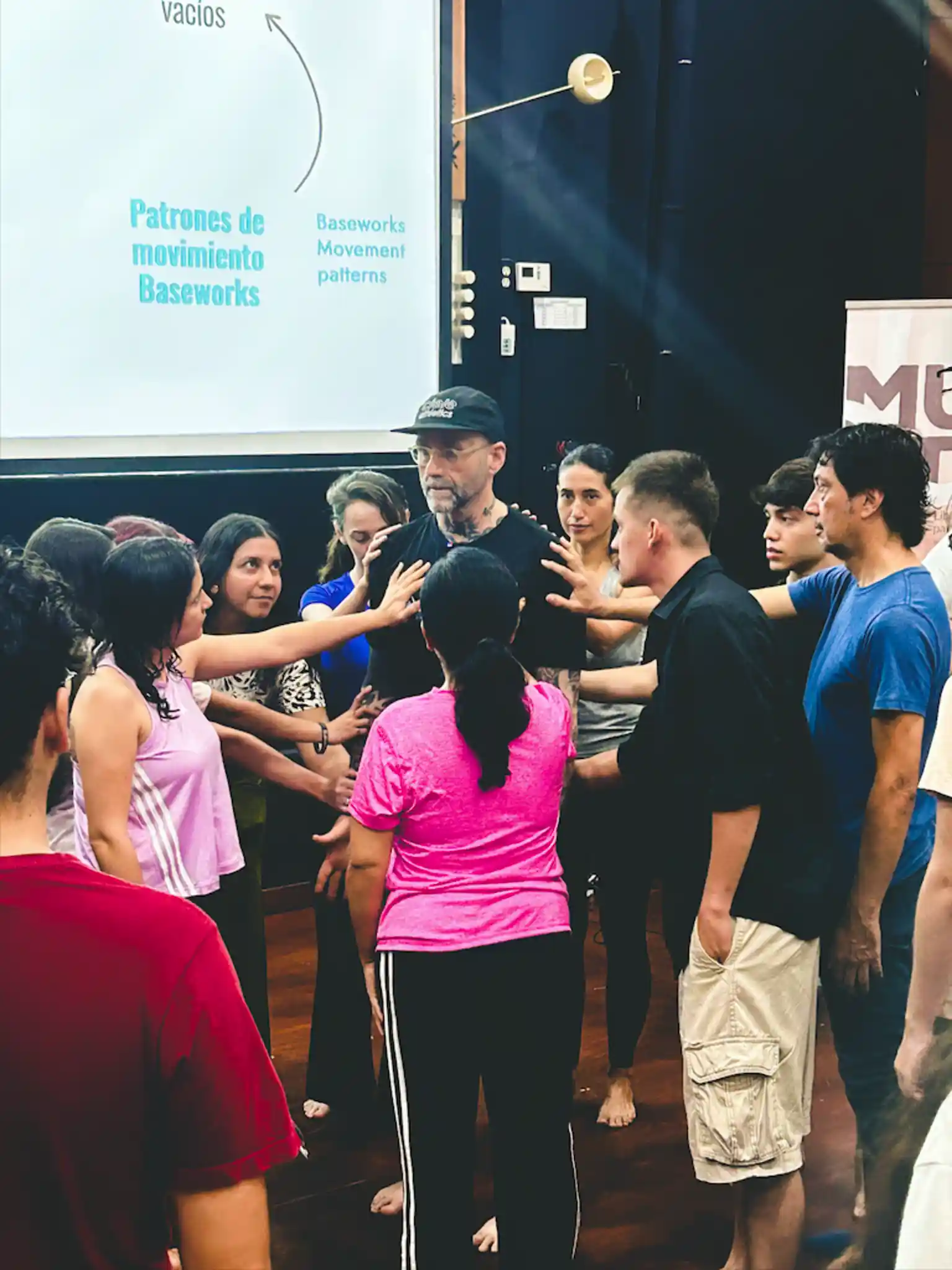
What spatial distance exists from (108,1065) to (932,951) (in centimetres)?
135

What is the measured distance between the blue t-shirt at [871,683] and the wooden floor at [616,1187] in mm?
750

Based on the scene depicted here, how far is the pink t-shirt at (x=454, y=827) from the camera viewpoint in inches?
76.5

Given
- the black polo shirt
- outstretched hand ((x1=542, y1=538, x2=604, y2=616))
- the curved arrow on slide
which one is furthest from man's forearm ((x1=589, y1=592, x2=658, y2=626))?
the curved arrow on slide

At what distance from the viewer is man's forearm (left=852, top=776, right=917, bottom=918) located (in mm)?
2172

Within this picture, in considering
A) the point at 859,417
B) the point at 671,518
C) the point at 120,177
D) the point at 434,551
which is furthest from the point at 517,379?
the point at 671,518

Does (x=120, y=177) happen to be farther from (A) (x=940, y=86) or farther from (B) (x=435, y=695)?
(A) (x=940, y=86)

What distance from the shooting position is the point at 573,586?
259 centimetres

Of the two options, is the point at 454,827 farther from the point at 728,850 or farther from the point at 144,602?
the point at 144,602

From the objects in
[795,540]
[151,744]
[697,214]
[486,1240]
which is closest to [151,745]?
[151,744]

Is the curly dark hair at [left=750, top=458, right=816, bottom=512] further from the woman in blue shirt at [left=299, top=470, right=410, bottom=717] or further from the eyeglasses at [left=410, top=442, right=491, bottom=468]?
the woman in blue shirt at [left=299, top=470, right=410, bottom=717]

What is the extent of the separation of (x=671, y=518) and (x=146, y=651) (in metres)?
0.87

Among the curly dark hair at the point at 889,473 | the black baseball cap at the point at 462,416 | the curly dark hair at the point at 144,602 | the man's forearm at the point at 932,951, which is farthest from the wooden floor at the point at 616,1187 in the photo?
the black baseball cap at the point at 462,416

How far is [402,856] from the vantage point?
2.03 metres

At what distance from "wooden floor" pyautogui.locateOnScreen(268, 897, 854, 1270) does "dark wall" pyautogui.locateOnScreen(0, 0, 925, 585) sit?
2.40 m
